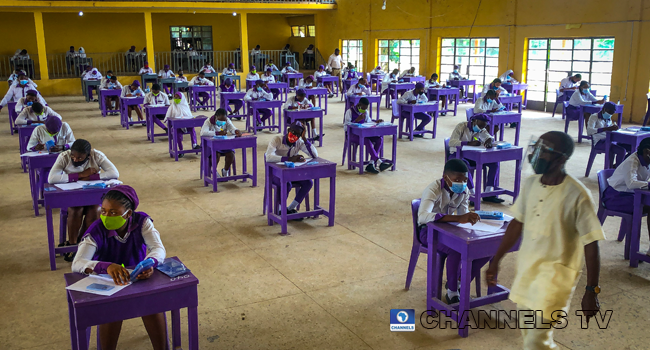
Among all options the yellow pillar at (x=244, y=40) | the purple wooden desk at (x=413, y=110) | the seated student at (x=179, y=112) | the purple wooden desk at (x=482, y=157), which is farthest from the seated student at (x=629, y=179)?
the yellow pillar at (x=244, y=40)

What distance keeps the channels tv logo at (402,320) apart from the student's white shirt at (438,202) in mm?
728

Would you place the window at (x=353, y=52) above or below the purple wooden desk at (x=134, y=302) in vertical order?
above

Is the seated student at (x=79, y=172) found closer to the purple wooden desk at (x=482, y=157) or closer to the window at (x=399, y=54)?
the purple wooden desk at (x=482, y=157)

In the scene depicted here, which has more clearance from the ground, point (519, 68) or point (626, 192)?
point (519, 68)

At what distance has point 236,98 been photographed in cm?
1536

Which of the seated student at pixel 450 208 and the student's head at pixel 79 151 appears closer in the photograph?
the seated student at pixel 450 208

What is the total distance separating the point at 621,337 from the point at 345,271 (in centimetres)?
238

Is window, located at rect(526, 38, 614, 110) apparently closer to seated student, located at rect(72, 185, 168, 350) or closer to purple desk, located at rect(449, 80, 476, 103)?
purple desk, located at rect(449, 80, 476, 103)

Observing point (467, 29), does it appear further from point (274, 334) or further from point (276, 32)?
point (274, 334)

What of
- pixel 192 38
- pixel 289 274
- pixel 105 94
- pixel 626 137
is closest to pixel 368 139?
pixel 626 137

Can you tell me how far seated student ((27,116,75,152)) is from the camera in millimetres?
7273

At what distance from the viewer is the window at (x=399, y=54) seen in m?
22.7

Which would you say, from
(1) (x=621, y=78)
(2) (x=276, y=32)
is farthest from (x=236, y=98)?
(2) (x=276, y=32)

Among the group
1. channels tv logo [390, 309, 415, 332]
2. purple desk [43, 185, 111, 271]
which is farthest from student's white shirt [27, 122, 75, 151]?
channels tv logo [390, 309, 415, 332]
